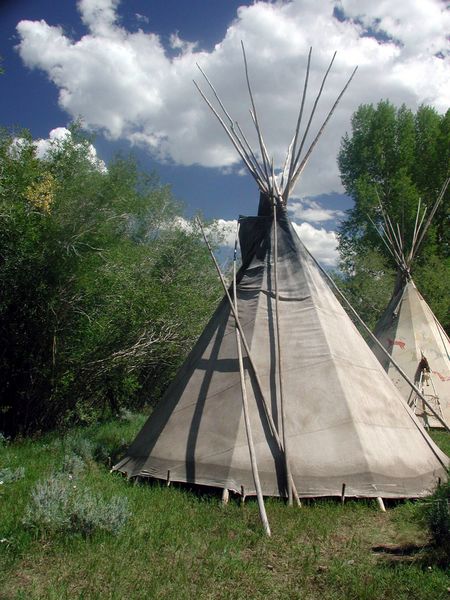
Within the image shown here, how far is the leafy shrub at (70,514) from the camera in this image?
3541mm

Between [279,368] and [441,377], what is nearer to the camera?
[279,368]

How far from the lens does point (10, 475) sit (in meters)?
4.86

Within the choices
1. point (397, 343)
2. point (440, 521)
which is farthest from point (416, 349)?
point (440, 521)

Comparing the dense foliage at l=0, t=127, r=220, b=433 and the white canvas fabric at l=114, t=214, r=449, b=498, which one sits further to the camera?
the dense foliage at l=0, t=127, r=220, b=433

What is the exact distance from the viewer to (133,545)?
11.6ft

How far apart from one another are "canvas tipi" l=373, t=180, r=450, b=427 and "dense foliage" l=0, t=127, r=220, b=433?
14.4ft

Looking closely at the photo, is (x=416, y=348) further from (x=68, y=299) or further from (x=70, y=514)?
(x=70, y=514)

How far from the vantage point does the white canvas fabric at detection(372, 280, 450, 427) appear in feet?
34.3

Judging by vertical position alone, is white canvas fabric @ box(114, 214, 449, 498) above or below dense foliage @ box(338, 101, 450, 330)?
below

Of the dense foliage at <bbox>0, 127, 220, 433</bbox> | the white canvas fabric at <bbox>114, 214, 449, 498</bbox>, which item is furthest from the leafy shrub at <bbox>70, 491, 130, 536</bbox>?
the dense foliage at <bbox>0, 127, 220, 433</bbox>

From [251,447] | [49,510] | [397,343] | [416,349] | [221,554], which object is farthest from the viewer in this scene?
[397,343]

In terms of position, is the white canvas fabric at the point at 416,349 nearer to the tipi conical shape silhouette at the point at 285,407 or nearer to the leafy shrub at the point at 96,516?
the tipi conical shape silhouette at the point at 285,407

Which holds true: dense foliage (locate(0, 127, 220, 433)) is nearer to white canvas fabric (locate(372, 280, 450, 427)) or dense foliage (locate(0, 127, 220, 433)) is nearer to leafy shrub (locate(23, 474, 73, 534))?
leafy shrub (locate(23, 474, 73, 534))

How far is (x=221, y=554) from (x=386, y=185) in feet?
63.4
